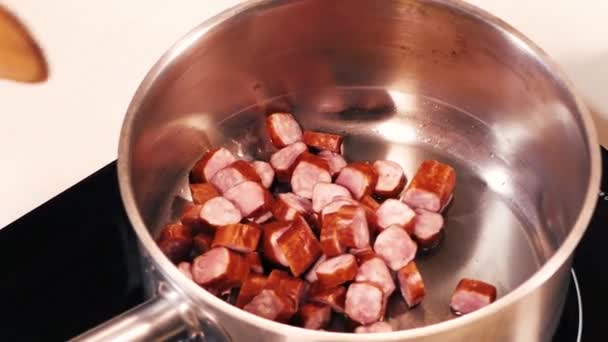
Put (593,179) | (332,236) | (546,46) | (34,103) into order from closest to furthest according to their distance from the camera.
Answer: (593,179) → (332,236) → (546,46) → (34,103)

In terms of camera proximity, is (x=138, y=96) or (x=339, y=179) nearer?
(x=138, y=96)

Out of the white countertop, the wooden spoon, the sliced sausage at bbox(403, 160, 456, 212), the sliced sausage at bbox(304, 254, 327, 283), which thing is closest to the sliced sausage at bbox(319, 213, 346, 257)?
the sliced sausage at bbox(304, 254, 327, 283)

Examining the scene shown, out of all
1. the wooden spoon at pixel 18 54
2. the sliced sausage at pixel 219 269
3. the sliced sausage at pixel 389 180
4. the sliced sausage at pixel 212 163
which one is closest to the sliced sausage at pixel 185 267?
the sliced sausage at pixel 219 269

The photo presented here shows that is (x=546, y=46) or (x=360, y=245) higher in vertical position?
(x=546, y=46)

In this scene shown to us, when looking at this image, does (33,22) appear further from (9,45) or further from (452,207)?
(452,207)

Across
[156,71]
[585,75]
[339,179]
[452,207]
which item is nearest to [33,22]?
[156,71]

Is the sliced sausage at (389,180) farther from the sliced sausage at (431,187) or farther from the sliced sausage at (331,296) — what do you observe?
the sliced sausage at (331,296)

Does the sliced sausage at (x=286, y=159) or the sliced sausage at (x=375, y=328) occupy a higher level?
the sliced sausage at (x=286, y=159)

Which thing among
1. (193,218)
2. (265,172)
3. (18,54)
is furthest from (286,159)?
(18,54)
